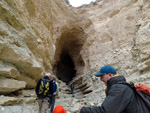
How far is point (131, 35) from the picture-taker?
6.80 m

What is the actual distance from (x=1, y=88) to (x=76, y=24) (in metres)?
9.98

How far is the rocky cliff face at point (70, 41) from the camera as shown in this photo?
2803mm

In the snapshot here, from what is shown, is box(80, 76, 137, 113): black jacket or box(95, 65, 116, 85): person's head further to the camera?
box(95, 65, 116, 85): person's head

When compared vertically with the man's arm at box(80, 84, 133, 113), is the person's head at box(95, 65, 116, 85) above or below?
above

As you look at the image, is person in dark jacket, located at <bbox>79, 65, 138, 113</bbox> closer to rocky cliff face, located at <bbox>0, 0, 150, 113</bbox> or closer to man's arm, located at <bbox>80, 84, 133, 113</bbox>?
man's arm, located at <bbox>80, 84, 133, 113</bbox>

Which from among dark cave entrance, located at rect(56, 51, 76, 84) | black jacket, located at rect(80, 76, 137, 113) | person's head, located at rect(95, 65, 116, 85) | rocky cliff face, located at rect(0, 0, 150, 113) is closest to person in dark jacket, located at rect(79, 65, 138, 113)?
black jacket, located at rect(80, 76, 137, 113)

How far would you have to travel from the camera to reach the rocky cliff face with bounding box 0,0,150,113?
2.80m

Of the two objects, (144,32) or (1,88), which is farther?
(144,32)

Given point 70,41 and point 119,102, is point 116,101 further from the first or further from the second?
point 70,41

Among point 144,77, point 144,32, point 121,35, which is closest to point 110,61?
point 121,35

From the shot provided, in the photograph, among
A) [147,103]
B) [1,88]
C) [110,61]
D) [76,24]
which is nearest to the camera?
[147,103]

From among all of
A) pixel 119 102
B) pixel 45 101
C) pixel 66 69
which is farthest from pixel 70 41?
pixel 119 102

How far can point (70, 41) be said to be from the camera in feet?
40.4

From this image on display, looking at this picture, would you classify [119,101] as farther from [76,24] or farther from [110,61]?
[76,24]
